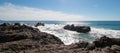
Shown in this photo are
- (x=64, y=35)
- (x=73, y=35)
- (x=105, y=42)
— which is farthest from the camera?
(x=73, y=35)

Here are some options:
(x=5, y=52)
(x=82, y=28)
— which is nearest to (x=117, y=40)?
(x=5, y=52)

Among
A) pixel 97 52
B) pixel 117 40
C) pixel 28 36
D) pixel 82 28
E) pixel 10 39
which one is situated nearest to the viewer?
pixel 97 52

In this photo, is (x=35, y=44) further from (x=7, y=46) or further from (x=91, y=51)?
(x=91, y=51)

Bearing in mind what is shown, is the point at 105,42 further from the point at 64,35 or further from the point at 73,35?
the point at 73,35

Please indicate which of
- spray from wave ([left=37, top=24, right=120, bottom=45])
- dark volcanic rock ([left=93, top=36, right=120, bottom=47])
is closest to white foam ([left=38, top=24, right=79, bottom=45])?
spray from wave ([left=37, top=24, right=120, bottom=45])

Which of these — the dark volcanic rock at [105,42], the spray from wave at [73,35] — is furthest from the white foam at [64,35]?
the dark volcanic rock at [105,42]

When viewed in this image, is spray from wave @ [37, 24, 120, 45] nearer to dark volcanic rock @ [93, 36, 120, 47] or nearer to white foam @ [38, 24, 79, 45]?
white foam @ [38, 24, 79, 45]

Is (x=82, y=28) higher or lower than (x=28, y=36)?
lower

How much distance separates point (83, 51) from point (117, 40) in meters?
2.36

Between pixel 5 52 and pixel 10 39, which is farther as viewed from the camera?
pixel 10 39

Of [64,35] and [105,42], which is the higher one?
[105,42]

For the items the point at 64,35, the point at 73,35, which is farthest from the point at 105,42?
the point at 73,35

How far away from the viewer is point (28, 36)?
8328mm

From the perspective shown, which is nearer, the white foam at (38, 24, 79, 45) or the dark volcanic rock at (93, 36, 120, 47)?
the dark volcanic rock at (93, 36, 120, 47)
